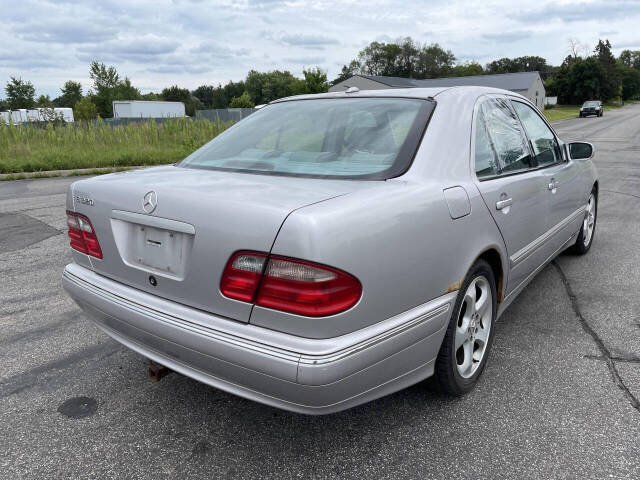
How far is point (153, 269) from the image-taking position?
2150mm

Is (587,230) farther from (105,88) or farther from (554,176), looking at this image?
(105,88)

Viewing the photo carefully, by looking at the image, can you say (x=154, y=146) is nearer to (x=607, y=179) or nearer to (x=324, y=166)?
(x=607, y=179)

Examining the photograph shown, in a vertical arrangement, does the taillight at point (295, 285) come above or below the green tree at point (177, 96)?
below

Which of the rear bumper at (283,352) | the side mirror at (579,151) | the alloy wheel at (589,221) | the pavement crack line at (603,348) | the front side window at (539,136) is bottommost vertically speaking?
the pavement crack line at (603,348)

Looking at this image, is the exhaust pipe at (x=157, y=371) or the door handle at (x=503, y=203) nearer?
the exhaust pipe at (x=157, y=371)

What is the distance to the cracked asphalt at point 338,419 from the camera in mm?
2113

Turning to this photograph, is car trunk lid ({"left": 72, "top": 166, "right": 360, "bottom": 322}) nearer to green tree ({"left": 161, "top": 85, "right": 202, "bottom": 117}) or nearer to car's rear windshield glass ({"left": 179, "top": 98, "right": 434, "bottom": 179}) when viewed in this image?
car's rear windshield glass ({"left": 179, "top": 98, "right": 434, "bottom": 179})

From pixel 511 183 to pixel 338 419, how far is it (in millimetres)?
1583

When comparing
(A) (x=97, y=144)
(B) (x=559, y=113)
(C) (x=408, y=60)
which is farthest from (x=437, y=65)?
(A) (x=97, y=144)

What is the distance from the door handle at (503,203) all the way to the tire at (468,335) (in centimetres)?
31

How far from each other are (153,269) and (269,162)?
0.82m

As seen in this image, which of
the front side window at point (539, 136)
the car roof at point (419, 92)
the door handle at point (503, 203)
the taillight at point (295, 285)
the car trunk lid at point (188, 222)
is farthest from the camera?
the front side window at point (539, 136)

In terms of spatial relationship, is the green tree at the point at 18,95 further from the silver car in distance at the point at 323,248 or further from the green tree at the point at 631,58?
the green tree at the point at 631,58

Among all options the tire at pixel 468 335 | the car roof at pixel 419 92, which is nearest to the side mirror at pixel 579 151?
the car roof at pixel 419 92
